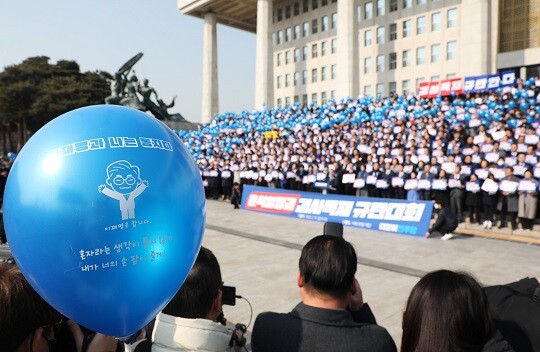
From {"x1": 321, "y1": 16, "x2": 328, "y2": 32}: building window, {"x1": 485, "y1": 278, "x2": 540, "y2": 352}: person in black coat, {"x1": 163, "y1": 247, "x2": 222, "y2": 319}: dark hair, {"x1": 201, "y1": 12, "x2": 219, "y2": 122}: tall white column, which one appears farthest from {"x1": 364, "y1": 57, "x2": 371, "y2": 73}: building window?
{"x1": 163, "y1": 247, "x2": 222, "y2": 319}: dark hair

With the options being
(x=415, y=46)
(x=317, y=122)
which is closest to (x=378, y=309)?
(x=317, y=122)

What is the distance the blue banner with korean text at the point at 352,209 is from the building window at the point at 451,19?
35.4 meters

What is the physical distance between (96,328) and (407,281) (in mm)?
5789

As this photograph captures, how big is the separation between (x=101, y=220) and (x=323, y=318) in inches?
38.6

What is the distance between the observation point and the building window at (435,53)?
4178 centimetres

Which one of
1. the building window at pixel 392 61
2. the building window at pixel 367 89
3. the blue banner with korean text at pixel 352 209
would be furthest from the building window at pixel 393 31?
the blue banner with korean text at pixel 352 209

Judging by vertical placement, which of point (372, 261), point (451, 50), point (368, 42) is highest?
point (368, 42)

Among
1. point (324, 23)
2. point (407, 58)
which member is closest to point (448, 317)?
point (407, 58)

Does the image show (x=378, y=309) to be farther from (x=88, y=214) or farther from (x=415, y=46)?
(x=415, y=46)

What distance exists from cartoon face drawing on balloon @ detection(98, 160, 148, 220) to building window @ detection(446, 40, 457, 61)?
44.9 metres

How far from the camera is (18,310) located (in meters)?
1.50

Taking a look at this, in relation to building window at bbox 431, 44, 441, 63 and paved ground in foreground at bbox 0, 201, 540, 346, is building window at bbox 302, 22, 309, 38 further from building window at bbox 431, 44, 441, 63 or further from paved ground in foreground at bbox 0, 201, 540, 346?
paved ground in foreground at bbox 0, 201, 540, 346

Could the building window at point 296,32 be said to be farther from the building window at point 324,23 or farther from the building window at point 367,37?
the building window at point 367,37

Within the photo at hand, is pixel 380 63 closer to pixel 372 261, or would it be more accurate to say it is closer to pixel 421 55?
pixel 421 55
